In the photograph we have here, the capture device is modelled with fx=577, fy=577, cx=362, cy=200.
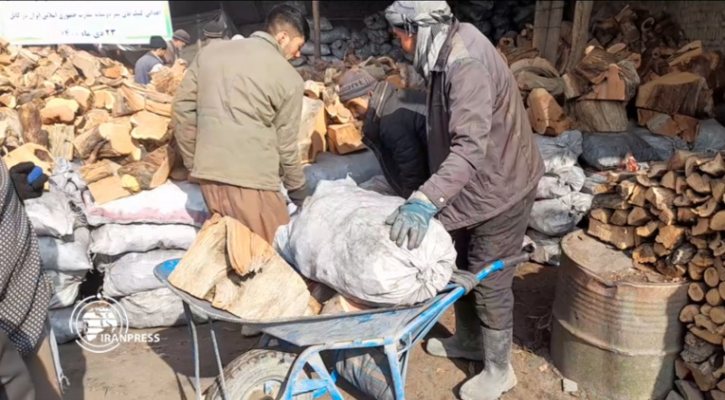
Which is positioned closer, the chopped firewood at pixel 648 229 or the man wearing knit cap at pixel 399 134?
the chopped firewood at pixel 648 229

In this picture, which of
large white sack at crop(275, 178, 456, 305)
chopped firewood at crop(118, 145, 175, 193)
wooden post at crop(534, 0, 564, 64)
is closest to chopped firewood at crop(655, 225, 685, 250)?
large white sack at crop(275, 178, 456, 305)

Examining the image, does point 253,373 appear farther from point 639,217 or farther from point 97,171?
point 639,217

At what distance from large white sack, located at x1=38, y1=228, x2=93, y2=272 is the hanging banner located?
17.4ft

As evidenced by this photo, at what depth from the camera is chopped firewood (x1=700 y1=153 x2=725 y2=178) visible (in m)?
2.73

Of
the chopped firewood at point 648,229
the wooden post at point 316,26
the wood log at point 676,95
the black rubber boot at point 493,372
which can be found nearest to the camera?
the chopped firewood at point 648,229

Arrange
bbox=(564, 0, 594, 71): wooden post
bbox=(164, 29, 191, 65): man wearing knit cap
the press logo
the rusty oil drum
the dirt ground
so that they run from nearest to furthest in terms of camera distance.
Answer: the rusty oil drum < the dirt ground < the press logo < bbox=(564, 0, 594, 71): wooden post < bbox=(164, 29, 191, 65): man wearing knit cap

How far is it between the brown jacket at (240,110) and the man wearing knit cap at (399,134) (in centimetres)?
49

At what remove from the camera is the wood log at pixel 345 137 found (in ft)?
14.2

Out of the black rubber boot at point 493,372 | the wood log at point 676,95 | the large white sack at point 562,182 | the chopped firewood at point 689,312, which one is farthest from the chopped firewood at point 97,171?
the wood log at point 676,95

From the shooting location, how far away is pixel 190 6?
11.1 m

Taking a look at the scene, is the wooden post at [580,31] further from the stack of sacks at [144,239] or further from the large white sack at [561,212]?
the stack of sacks at [144,239]

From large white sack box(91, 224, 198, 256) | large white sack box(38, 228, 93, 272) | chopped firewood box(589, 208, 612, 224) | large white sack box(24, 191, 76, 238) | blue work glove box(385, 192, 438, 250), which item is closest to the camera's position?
blue work glove box(385, 192, 438, 250)

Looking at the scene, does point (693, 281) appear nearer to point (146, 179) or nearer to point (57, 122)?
point (146, 179)

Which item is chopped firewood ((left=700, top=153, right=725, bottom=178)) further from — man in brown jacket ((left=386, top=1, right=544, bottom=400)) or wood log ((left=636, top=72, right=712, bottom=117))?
wood log ((left=636, top=72, right=712, bottom=117))
